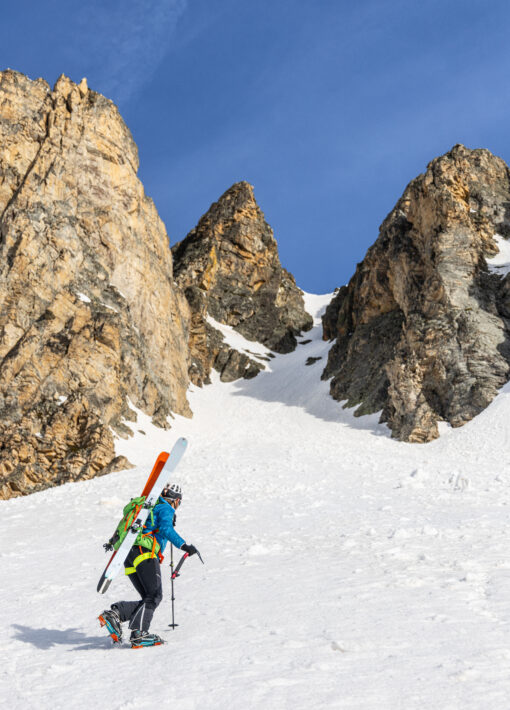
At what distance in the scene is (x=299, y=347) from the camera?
250 feet

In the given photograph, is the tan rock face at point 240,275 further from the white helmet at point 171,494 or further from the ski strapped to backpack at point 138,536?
the ski strapped to backpack at point 138,536

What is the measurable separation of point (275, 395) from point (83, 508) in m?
38.5

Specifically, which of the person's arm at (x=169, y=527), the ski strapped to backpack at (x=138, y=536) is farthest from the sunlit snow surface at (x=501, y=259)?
the ski strapped to backpack at (x=138, y=536)

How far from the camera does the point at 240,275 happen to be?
79875 mm

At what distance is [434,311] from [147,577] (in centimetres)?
3429

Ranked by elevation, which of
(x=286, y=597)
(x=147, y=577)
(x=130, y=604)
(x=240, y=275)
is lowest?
(x=130, y=604)

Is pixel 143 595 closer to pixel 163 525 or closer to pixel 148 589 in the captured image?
pixel 148 589

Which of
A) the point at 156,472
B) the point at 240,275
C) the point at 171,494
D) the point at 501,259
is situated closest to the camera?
the point at 171,494

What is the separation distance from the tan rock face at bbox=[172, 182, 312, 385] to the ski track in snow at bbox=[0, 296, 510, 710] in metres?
50.2

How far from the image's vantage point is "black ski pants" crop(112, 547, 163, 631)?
669 cm

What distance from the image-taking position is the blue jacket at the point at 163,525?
7090mm

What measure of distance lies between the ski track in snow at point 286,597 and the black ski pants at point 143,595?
0.36 meters

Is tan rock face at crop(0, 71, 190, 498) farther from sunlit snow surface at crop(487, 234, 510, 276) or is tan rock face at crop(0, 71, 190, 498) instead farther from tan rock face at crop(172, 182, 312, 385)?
sunlit snow surface at crop(487, 234, 510, 276)

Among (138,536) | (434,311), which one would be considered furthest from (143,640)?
(434,311)
